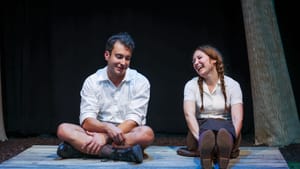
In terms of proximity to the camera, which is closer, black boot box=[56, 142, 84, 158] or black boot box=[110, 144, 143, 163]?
black boot box=[110, 144, 143, 163]

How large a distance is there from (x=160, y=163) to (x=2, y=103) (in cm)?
425

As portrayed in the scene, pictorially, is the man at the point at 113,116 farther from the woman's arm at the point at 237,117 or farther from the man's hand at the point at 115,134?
the woman's arm at the point at 237,117

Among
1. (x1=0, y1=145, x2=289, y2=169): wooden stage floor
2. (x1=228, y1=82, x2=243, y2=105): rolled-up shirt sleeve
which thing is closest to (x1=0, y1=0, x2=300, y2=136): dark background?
(x1=0, y1=145, x2=289, y2=169): wooden stage floor

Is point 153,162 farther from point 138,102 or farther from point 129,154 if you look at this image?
point 138,102

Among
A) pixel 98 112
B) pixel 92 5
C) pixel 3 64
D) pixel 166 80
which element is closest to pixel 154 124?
pixel 166 80

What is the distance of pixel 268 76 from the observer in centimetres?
598

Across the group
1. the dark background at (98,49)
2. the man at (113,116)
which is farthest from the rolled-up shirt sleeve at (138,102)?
the dark background at (98,49)

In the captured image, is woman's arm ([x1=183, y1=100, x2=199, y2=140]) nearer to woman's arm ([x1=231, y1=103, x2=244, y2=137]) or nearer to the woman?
the woman

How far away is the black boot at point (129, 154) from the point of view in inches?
146

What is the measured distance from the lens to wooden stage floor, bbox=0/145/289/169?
12.0 feet

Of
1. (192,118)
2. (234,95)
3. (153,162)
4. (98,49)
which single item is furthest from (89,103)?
(98,49)

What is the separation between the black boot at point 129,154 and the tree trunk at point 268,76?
2623 mm

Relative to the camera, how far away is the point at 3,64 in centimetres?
741

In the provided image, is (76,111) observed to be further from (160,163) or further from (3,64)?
(160,163)
